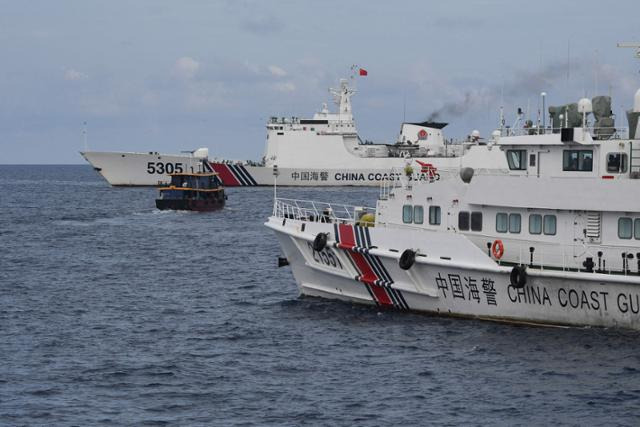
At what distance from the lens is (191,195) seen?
65875 millimetres

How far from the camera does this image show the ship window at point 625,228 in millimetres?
24188

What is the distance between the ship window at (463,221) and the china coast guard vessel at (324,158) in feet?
219

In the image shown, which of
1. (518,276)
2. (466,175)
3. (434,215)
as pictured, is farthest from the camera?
(434,215)

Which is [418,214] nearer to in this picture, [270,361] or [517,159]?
[517,159]

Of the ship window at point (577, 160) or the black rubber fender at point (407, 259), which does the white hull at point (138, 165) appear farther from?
the ship window at point (577, 160)

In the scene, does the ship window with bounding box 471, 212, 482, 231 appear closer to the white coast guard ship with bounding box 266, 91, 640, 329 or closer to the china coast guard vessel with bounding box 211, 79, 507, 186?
the white coast guard ship with bounding box 266, 91, 640, 329

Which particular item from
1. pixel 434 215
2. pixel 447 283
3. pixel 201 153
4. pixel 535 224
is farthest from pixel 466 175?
pixel 201 153

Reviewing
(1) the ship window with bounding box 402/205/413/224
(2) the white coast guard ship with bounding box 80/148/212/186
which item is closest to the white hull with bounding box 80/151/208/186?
(2) the white coast guard ship with bounding box 80/148/212/186

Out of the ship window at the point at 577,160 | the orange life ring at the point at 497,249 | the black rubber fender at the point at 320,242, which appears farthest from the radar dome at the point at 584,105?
the black rubber fender at the point at 320,242

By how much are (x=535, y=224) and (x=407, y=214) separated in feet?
12.0

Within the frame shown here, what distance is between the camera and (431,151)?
9719cm

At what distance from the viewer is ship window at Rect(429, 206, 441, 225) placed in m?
26.9

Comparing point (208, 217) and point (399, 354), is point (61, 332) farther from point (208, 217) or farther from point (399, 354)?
point (208, 217)

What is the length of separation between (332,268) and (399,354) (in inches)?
222
